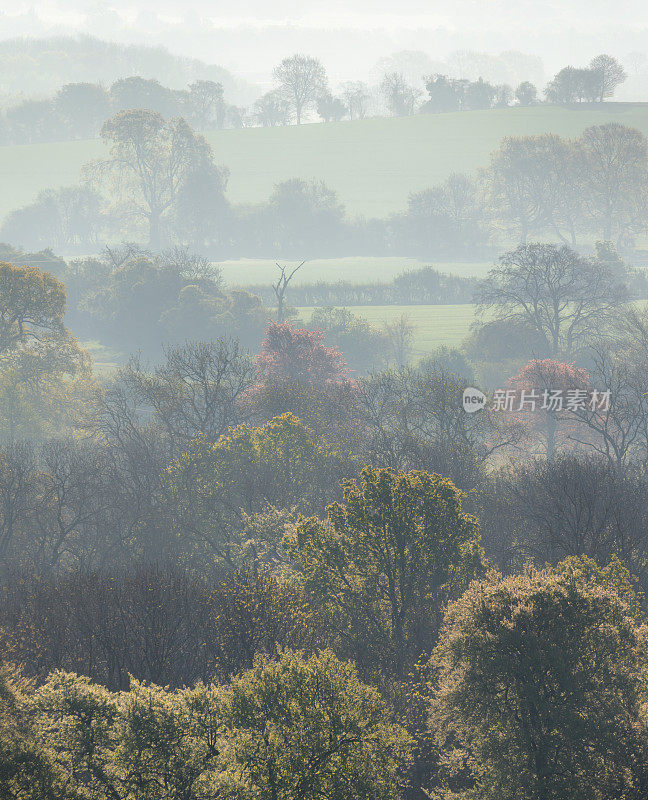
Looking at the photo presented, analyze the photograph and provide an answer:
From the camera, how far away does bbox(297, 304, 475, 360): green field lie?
101m

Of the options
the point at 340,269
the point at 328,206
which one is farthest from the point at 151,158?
the point at 340,269

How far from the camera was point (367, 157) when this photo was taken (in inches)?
7530

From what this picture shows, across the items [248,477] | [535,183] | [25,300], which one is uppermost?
[535,183]

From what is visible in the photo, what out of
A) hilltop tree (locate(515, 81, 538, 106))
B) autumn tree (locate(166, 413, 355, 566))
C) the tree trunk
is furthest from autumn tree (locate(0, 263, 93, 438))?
hilltop tree (locate(515, 81, 538, 106))

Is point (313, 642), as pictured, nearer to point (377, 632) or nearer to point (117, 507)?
point (377, 632)

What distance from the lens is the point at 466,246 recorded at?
159375 millimetres

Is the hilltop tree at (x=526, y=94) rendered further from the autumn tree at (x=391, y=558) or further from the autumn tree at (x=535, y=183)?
the autumn tree at (x=391, y=558)

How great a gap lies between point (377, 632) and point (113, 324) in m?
84.5

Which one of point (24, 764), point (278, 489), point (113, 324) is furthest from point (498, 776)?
point (113, 324)

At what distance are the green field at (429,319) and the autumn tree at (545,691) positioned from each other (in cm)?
7673

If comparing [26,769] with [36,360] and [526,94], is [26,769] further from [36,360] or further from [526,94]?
[526,94]

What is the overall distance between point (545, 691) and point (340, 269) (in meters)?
127

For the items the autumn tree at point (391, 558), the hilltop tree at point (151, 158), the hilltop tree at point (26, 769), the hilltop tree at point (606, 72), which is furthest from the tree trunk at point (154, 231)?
the hilltop tree at point (26, 769)

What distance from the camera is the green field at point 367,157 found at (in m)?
176
